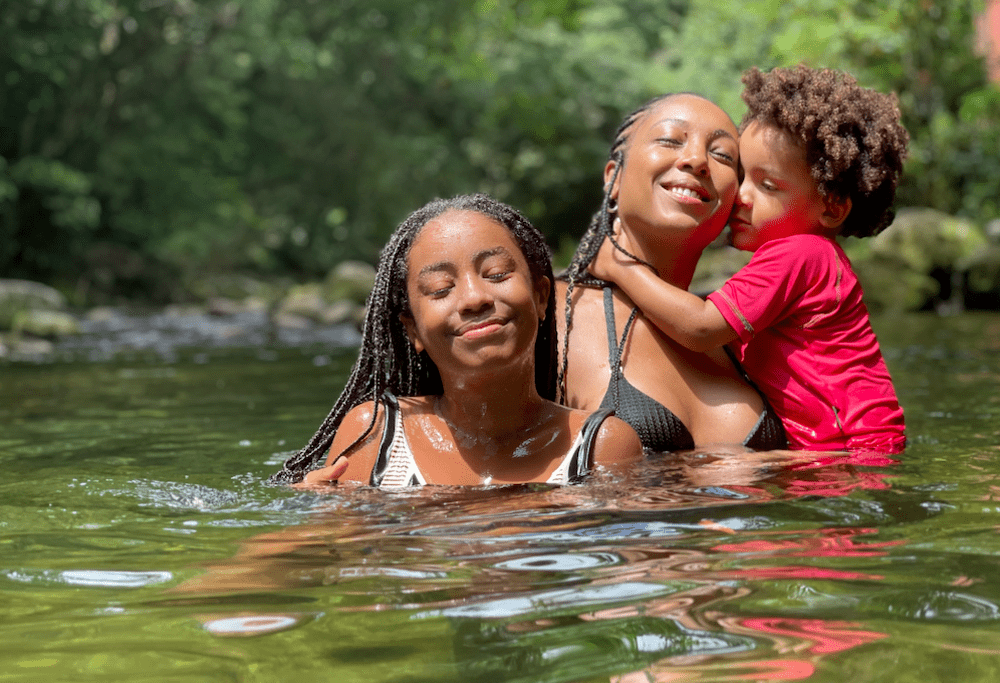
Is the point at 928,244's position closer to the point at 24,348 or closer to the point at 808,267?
the point at 24,348

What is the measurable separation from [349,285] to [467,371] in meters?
17.5

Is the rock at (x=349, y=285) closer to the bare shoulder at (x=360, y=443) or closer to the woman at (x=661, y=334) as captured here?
the woman at (x=661, y=334)

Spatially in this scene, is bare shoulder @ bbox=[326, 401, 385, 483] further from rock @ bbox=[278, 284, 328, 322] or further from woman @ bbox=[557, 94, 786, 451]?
rock @ bbox=[278, 284, 328, 322]

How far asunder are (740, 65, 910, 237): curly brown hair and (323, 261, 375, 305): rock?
1613 centimetres

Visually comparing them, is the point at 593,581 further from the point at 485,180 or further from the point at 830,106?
the point at 485,180

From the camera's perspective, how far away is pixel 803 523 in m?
3.10

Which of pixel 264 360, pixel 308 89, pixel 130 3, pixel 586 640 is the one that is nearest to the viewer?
pixel 586 640

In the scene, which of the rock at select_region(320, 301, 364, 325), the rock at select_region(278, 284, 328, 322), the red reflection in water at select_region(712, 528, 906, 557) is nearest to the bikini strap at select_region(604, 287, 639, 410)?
the red reflection in water at select_region(712, 528, 906, 557)

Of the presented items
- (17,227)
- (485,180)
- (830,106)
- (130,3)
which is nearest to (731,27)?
(485,180)

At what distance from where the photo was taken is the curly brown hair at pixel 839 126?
413 centimetres

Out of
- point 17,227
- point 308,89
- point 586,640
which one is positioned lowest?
point 586,640

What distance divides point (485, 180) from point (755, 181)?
84.1 feet

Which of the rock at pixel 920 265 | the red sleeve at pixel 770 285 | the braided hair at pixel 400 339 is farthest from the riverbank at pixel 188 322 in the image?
the red sleeve at pixel 770 285

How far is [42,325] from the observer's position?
14594mm
